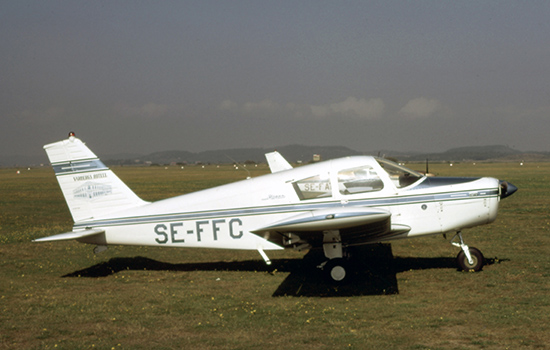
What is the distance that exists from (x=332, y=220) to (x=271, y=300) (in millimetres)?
1728

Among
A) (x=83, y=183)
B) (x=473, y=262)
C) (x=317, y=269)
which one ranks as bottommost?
(x=317, y=269)

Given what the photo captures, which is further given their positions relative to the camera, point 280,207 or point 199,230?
point 199,230

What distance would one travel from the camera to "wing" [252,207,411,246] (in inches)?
278

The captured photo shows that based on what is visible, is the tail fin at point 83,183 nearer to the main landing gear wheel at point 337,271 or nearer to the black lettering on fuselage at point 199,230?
the black lettering on fuselage at point 199,230

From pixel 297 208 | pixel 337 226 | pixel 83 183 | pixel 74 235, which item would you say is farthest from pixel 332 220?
pixel 83 183

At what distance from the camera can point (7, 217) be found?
20.4 m

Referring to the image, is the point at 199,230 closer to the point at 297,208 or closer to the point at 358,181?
the point at 297,208

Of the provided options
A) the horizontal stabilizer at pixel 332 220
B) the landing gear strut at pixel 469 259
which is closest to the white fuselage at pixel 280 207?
the landing gear strut at pixel 469 259

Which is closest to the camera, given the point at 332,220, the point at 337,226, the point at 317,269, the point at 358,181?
the point at 332,220

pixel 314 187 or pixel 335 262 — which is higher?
pixel 314 187

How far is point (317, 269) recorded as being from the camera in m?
9.71

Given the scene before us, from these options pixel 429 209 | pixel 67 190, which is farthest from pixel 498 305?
pixel 67 190

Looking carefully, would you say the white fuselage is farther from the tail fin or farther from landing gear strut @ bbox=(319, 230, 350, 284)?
landing gear strut @ bbox=(319, 230, 350, 284)

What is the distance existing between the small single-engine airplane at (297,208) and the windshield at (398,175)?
2cm
